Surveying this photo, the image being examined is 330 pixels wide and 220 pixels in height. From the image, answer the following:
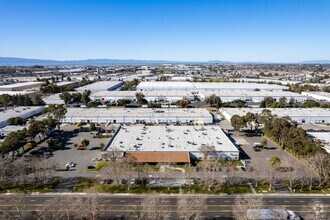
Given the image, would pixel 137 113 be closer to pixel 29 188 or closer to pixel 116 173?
pixel 116 173

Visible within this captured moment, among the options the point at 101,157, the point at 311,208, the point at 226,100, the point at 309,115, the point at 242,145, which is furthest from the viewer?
the point at 226,100

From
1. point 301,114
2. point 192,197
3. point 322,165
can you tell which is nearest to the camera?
point 192,197

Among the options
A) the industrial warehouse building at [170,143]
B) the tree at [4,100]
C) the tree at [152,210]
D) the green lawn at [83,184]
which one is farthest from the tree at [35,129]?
the tree at [4,100]

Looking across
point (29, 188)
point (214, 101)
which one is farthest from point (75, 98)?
point (29, 188)

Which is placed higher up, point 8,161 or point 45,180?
point 8,161

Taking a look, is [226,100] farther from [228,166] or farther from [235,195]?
[235,195]

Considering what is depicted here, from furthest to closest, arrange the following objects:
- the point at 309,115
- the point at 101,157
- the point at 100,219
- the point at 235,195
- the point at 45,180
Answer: the point at 309,115 < the point at 101,157 < the point at 45,180 < the point at 235,195 < the point at 100,219

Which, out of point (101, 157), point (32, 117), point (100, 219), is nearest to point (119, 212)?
point (100, 219)

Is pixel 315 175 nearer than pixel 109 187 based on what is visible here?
No
